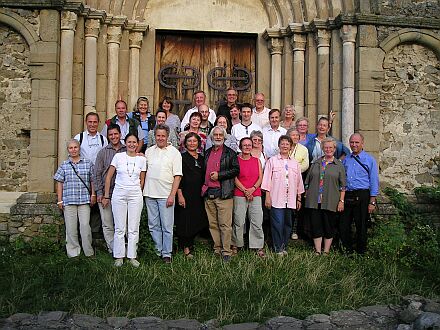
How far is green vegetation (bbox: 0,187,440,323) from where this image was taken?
17.5ft

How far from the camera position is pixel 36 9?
8234mm

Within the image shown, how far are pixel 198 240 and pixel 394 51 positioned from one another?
447cm

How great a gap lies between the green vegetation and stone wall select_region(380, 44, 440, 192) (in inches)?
71.1

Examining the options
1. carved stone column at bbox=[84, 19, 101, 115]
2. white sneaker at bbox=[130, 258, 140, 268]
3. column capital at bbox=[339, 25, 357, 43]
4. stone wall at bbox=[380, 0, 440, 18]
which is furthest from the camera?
stone wall at bbox=[380, 0, 440, 18]

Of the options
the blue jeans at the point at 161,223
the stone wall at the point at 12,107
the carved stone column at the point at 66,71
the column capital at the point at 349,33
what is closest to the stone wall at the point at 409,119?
the column capital at the point at 349,33

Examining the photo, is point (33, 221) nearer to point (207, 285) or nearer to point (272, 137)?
point (207, 285)

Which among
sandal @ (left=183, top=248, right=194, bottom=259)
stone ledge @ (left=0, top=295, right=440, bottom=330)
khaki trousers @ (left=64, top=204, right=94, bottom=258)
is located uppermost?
khaki trousers @ (left=64, top=204, right=94, bottom=258)

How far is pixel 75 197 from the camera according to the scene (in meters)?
6.79

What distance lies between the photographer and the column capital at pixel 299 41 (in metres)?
9.22

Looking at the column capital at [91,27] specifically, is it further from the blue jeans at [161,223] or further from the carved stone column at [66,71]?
the blue jeans at [161,223]

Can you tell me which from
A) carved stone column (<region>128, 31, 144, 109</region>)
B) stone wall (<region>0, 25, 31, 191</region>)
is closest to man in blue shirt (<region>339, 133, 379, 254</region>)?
carved stone column (<region>128, 31, 144, 109</region>)

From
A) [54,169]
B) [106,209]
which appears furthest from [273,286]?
[54,169]

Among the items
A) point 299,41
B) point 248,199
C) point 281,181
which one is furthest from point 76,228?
point 299,41

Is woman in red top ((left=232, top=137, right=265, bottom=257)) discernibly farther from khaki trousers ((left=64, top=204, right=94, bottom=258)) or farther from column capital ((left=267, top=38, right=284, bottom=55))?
column capital ((left=267, top=38, right=284, bottom=55))
